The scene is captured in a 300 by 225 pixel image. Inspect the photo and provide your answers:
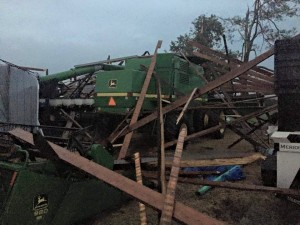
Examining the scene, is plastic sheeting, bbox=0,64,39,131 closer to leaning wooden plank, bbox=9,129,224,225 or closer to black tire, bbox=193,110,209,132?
black tire, bbox=193,110,209,132

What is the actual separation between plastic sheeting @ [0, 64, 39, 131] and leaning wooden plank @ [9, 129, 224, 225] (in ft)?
22.1

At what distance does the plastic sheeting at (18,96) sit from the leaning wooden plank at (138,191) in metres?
6.72

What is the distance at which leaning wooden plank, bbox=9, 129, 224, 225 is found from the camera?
8.18ft

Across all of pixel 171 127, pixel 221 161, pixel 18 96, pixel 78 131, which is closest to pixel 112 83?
pixel 171 127

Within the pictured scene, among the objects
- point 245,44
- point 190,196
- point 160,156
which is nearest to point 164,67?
point 190,196

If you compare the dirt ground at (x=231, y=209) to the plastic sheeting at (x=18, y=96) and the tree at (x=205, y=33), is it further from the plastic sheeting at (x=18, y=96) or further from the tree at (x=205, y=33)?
the tree at (x=205, y=33)

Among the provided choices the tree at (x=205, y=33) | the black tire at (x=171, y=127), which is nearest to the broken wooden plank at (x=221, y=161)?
the black tire at (x=171, y=127)

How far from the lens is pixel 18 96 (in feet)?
31.9

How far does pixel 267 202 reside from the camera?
4.55m

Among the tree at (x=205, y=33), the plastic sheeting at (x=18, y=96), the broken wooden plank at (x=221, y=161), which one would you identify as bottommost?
the broken wooden plank at (x=221, y=161)

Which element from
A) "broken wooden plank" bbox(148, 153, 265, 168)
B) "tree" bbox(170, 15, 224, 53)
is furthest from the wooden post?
"tree" bbox(170, 15, 224, 53)

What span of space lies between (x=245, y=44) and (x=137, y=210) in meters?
21.1

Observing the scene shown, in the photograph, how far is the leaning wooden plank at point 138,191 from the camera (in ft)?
8.18

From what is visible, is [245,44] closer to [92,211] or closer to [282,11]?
[282,11]
